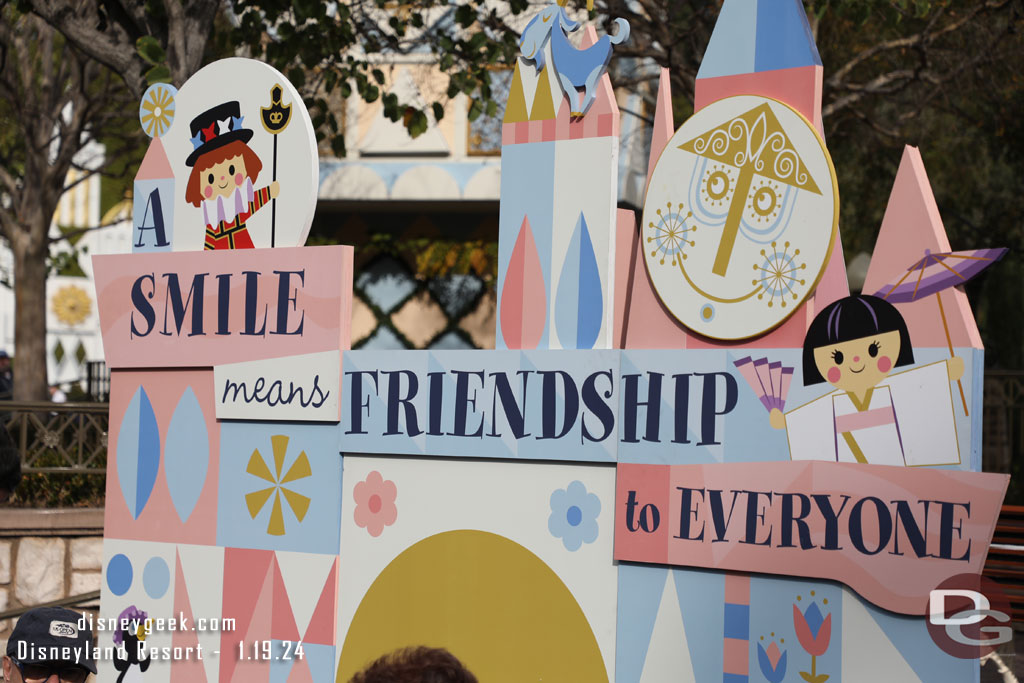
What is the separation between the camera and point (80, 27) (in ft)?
26.7

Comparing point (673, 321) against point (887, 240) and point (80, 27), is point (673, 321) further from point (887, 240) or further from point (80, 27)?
point (80, 27)

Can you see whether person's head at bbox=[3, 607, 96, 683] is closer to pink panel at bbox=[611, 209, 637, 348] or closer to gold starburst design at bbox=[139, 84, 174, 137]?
pink panel at bbox=[611, 209, 637, 348]

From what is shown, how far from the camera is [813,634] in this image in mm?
3840

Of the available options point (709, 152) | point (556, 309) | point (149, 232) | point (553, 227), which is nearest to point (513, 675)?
point (556, 309)

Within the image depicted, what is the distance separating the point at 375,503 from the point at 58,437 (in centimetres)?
603

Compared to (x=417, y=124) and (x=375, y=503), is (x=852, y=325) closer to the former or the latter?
(x=375, y=503)

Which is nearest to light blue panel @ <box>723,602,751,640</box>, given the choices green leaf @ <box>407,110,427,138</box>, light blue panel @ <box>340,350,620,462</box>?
light blue panel @ <box>340,350,620,462</box>

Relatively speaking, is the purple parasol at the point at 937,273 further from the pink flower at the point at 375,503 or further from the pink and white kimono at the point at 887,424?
the pink flower at the point at 375,503

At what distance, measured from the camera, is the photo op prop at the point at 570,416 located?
3.79 m

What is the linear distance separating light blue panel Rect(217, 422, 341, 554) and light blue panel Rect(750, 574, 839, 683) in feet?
5.93

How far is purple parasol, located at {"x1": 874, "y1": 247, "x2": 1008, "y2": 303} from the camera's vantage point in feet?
12.0

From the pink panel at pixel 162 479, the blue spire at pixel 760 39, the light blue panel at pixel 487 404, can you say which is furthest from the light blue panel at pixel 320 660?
the blue spire at pixel 760 39

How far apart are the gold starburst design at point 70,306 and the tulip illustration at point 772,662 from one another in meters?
34.1

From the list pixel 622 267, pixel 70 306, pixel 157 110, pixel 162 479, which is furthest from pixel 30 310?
pixel 70 306
